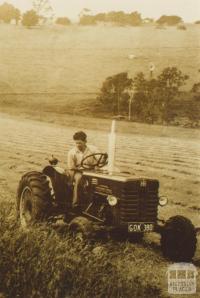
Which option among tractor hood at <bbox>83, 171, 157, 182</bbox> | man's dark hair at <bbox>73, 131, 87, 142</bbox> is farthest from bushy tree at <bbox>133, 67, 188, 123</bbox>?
tractor hood at <bbox>83, 171, 157, 182</bbox>

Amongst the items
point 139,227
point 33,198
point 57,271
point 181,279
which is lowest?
point 181,279

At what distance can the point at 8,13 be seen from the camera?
7.45m

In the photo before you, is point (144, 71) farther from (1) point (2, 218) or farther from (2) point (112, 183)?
(1) point (2, 218)

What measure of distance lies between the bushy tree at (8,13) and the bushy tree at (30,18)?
0.41 ft

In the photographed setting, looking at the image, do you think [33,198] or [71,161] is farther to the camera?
[71,161]

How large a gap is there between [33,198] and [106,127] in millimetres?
1274

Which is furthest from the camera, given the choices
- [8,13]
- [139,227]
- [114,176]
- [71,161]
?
[8,13]

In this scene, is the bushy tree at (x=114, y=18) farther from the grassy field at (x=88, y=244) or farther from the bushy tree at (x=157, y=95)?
the grassy field at (x=88, y=244)

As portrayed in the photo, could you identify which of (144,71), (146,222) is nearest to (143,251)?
(146,222)

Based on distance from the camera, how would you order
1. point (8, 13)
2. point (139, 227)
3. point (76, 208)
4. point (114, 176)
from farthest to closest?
point (8, 13) → point (76, 208) → point (114, 176) → point (139, 227)

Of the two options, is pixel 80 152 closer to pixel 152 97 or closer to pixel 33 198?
pixel 33 198

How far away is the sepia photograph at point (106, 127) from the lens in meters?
6.56

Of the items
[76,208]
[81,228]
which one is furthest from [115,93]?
[81,228]

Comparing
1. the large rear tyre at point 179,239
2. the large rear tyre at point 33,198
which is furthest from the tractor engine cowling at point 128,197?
the large rear tyre at point 33,198
